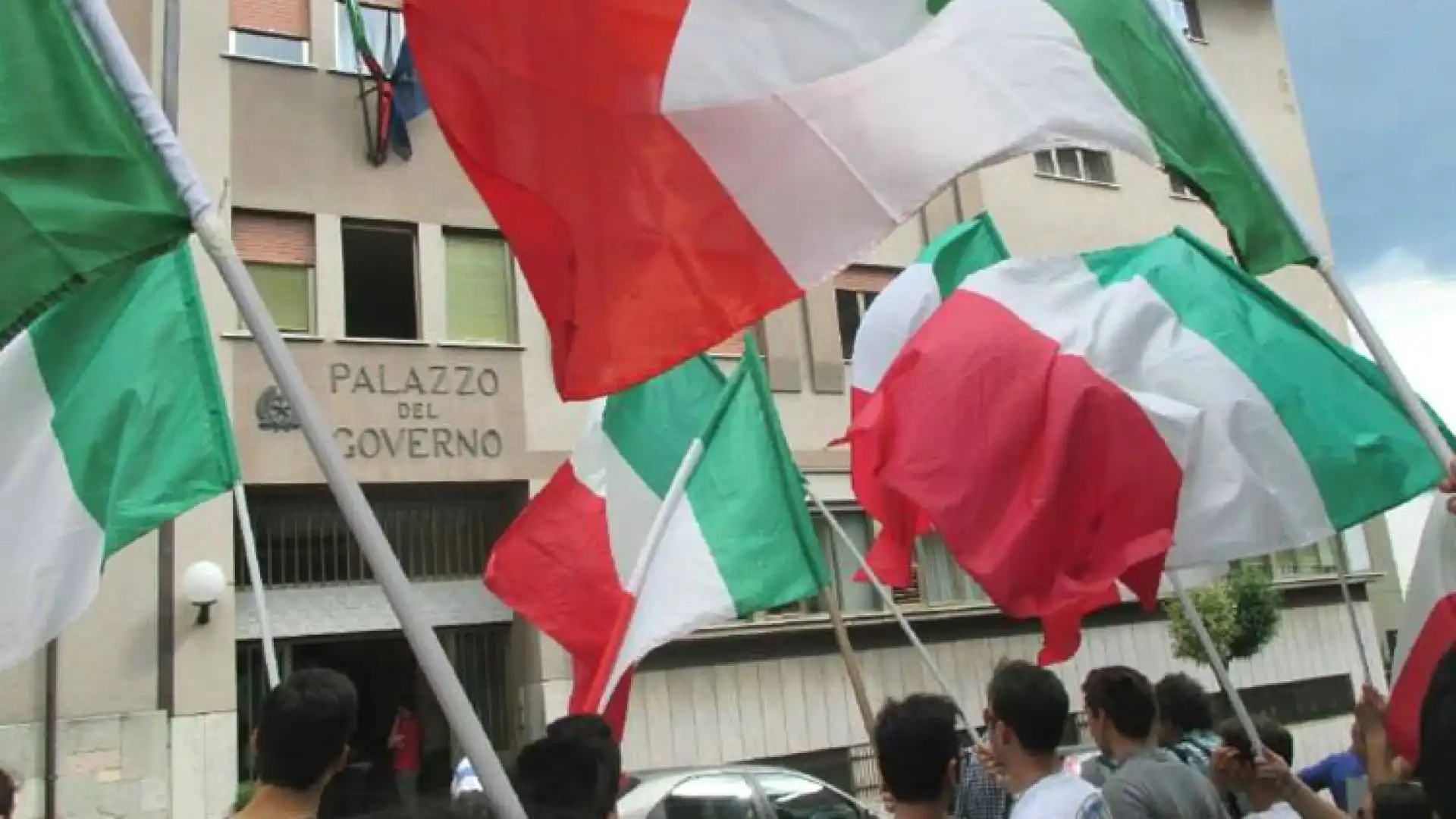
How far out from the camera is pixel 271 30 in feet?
51.4

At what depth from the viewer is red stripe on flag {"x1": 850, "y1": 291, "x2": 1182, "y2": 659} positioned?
14.3 feet

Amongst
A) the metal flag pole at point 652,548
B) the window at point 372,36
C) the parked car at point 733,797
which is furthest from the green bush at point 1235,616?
the metal flag pole at point 652,548

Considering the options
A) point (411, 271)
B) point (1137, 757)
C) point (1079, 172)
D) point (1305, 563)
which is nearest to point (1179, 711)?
point (1137, 757)

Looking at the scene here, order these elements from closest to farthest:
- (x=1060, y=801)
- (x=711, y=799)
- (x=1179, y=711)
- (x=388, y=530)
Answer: (x=1060, y=801) < (x=1179, y=711) < (x=711, y=799) < (x=388, y=530)

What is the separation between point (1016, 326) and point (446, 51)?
214cm

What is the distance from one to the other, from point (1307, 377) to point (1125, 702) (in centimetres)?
130

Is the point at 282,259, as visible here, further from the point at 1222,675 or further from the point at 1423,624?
the point at 1423,624

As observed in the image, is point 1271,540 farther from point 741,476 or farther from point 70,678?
point 70,678

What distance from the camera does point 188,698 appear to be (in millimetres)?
13164

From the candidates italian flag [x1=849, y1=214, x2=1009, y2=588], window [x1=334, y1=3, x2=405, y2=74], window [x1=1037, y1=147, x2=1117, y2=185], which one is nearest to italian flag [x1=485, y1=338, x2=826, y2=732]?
italian flag [x1=849, y1=214, x2=1009, y2=588]

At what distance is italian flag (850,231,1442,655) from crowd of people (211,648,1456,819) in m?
0.53

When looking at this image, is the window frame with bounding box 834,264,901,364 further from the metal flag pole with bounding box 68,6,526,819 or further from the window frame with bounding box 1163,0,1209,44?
the metal flag pole with bounding box 68,6,526,819

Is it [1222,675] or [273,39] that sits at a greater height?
[273,39]

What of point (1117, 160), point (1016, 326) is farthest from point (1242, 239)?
point (1117, 160)
